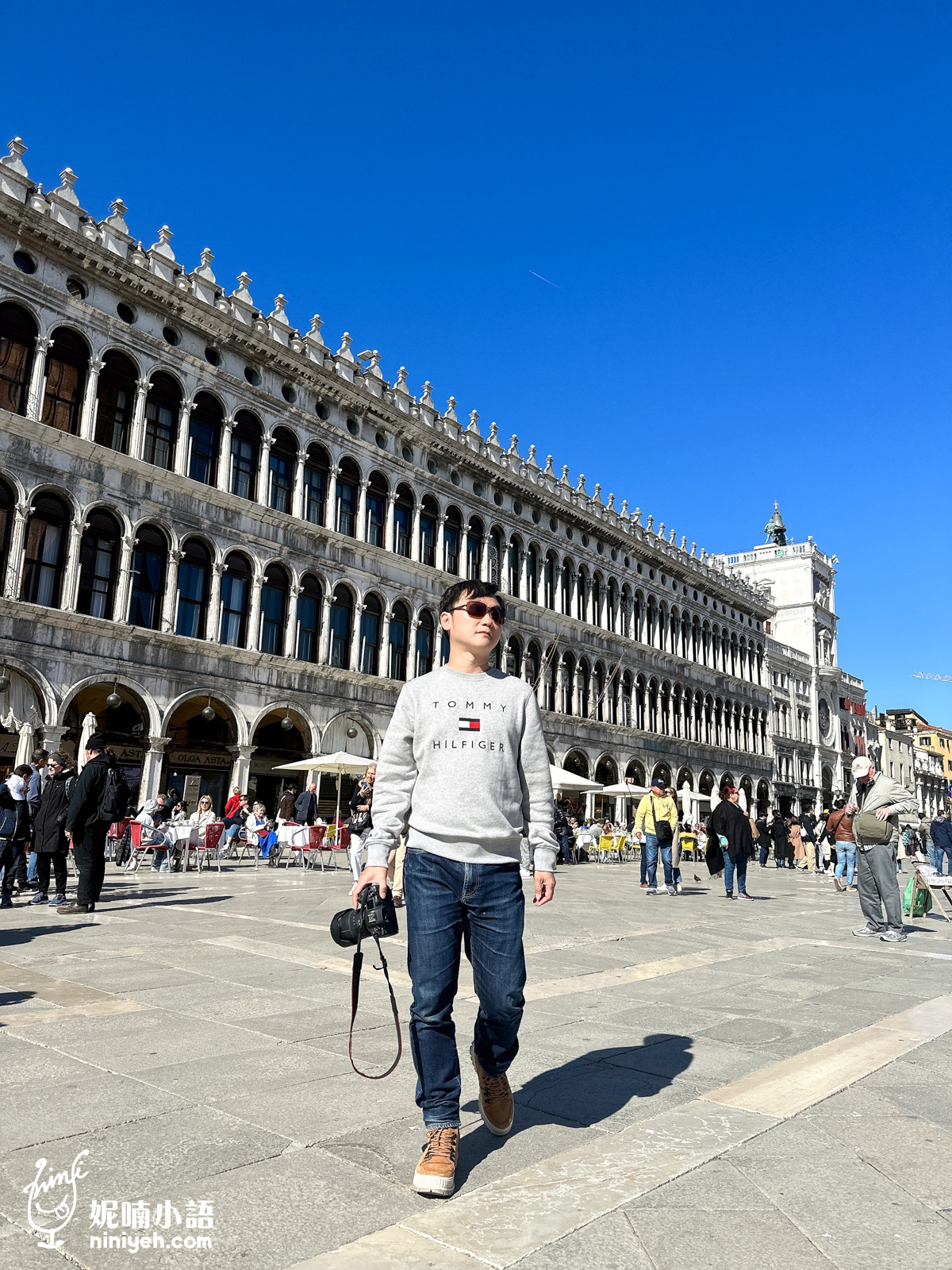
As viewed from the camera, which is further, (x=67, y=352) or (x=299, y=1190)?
(x=67, y=352)

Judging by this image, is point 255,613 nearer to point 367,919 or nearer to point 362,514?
point 362,514

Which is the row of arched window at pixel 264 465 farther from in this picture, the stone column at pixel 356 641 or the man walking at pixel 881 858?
the man walking at pixel 881 858

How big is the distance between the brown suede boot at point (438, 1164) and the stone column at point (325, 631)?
25534mm

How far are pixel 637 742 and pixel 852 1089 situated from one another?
40738 mm

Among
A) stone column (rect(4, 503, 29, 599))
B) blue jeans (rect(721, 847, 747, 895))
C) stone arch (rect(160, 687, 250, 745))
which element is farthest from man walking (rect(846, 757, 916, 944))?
stone column (rect(4, 503, 29, 599))

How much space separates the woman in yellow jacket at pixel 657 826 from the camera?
15.3m

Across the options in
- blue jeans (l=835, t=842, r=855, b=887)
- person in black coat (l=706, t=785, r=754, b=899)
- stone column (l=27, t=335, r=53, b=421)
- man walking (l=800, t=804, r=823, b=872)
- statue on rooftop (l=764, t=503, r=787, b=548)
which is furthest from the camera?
statue on rooftop (l=764, t=503, r=787, b=548)

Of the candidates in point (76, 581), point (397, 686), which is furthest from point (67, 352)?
point (397, 686)

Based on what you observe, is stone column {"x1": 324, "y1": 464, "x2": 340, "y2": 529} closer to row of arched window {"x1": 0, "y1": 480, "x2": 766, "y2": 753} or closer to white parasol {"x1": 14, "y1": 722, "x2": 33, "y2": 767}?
row of arched window {"x1": 0, "y1": 480, "x2": 766, "y2": 753}

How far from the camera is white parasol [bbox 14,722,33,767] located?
20.6 meters

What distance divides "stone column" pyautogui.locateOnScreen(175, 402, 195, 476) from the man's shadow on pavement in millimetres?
22918

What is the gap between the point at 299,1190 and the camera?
2.71 metres

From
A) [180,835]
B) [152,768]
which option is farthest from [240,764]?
[180,835]

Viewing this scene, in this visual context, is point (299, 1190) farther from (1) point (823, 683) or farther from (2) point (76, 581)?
(1) point (823, 683)
